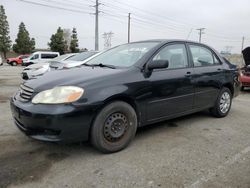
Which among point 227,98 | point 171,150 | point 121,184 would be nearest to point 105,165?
point 121,184

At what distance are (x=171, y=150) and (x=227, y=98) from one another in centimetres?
241

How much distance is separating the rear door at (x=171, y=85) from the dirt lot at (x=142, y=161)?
16.7 inches

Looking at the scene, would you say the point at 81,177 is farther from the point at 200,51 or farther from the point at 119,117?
the point at 200,51

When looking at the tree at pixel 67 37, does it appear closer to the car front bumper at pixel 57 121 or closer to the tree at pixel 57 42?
the tree at pixel 57 42

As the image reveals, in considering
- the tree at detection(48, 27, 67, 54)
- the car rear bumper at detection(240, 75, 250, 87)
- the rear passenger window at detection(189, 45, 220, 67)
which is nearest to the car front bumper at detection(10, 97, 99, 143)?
the rear passenger window at detection(189, 45, 220, 67)

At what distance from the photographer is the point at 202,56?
455 centimetres

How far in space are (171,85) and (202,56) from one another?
48.5 inches

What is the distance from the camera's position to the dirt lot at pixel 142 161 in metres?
2.51

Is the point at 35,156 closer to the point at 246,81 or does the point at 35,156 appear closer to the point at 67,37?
the point at 246,81

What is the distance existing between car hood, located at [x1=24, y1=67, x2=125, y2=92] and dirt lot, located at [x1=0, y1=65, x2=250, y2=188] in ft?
2.88

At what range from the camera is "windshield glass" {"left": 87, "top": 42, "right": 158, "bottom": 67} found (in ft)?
12.1

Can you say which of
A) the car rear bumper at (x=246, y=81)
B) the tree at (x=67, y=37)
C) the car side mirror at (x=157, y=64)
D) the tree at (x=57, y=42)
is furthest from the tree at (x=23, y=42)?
the car side mirror at (x=157, y=64)

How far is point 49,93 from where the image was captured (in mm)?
2861

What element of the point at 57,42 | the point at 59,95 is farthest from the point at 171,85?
the point at 57,42
